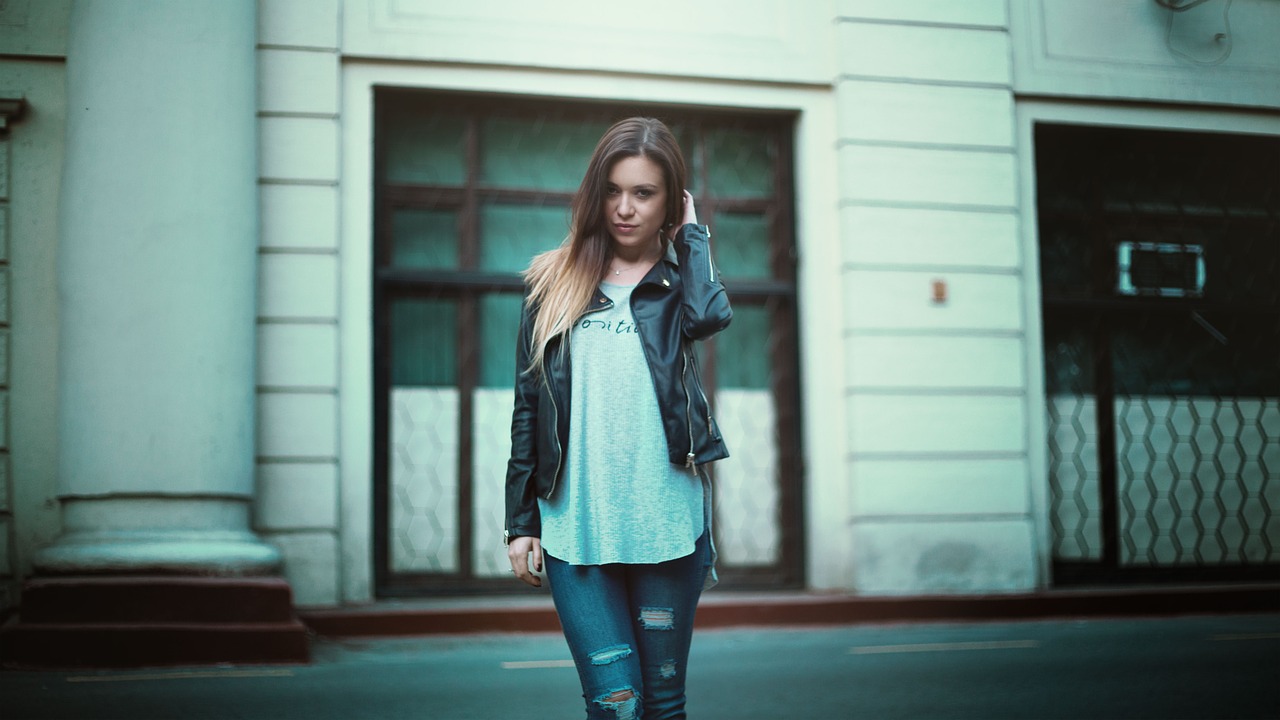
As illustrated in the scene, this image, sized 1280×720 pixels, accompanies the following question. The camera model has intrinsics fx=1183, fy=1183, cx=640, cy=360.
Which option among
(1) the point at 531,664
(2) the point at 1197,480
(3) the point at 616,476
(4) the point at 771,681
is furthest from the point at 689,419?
(2) the point at 1197,480

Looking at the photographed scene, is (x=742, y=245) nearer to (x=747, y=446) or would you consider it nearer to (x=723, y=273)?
(x=723, y=273)

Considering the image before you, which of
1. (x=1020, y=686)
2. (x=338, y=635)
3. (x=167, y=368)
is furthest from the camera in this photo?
(x=338, y=635)

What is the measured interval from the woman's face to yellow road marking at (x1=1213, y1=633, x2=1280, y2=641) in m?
5.32

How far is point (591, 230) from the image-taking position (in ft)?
9.08

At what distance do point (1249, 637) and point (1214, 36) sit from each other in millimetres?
4487

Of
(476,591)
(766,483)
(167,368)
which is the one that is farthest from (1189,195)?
(167,368)

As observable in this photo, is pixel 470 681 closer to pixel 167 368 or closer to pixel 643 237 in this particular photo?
pixel 167 368

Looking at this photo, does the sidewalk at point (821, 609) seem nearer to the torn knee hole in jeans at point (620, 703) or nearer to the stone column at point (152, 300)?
the stone column at point (152, 300)

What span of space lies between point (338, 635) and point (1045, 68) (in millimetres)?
6044

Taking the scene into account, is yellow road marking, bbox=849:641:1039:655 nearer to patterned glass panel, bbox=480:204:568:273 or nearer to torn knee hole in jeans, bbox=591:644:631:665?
patterned glass panel, bbox=480:204:568:273

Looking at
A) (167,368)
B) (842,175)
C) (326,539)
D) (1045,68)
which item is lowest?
(326,539)

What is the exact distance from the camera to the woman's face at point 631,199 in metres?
2.73

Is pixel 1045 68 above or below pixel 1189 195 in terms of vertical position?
above

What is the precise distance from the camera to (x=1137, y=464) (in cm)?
857
